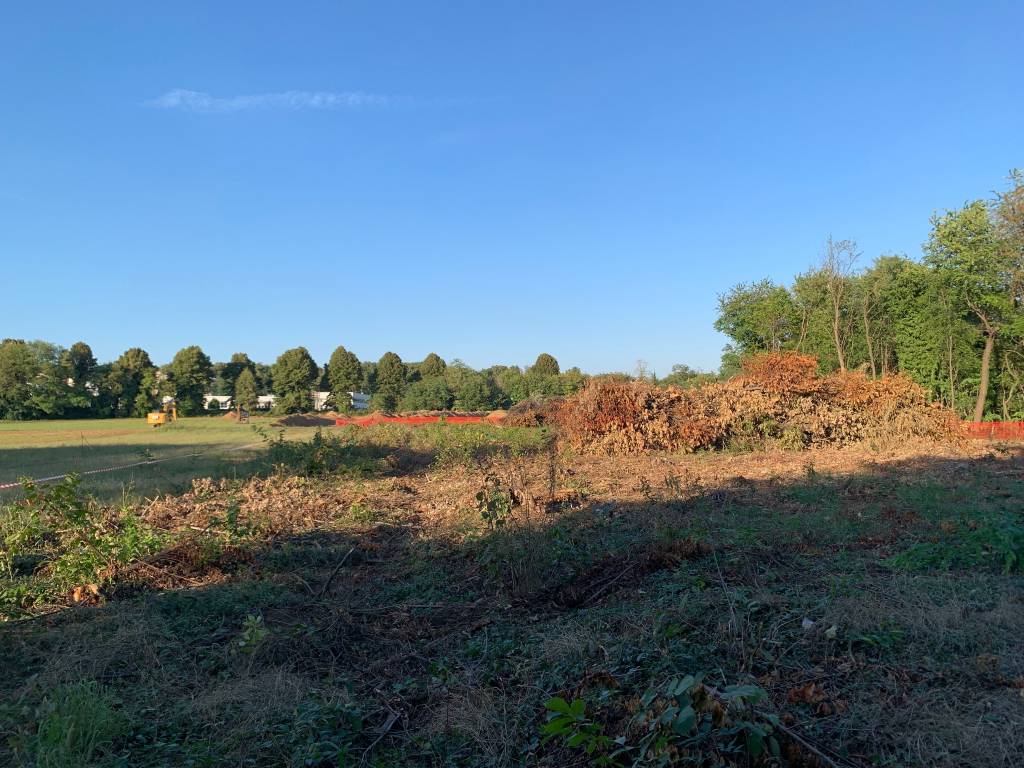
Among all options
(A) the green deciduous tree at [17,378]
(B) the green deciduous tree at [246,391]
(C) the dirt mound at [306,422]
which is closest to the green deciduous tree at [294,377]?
(B) the green deciduous tree at [246,391]

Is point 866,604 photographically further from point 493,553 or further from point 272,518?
point 272,518

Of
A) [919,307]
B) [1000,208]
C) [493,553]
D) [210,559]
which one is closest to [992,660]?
[493,553]

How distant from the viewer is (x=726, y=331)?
1136 inches

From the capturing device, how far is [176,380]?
45.3m

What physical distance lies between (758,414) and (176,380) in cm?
4200

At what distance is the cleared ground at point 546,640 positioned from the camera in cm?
272

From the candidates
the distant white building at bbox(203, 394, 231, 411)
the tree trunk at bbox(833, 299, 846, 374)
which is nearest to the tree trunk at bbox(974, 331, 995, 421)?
the tree trunk at bbox(833, 299, 846, 374)

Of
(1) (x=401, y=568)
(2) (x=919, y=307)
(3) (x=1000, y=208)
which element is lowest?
(1) (x=401, y=568)

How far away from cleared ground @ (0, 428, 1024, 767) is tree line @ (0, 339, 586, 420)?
1231 inches

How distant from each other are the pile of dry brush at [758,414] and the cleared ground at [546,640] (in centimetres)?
652

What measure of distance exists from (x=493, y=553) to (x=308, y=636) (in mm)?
1817

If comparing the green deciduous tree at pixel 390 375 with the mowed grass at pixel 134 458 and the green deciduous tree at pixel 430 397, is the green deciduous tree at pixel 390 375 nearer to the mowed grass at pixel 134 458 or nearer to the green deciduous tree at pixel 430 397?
the green deciduous tree at pixel 430 397

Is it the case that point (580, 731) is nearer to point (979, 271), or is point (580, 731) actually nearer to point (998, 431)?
point (998, 431)

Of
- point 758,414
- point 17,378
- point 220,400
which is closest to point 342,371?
point 220,400
